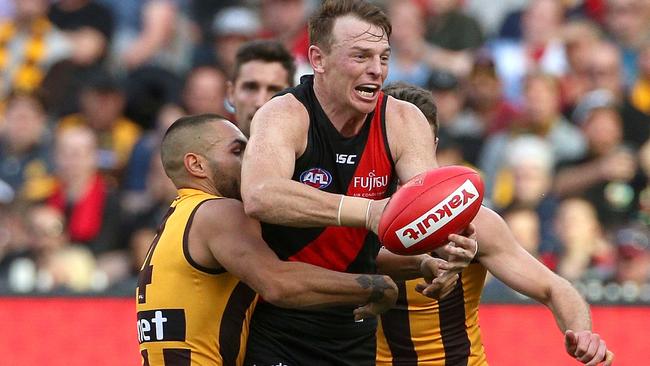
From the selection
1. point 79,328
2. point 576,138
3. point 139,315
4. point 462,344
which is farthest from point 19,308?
point 576,138

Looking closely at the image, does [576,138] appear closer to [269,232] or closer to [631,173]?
[631,173]

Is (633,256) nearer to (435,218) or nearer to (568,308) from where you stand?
(568,308)

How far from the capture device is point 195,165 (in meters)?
5.49

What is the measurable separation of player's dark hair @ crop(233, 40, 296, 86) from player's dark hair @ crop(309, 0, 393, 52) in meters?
2.16

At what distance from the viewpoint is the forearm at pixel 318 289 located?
5.05 meters

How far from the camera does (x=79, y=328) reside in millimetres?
8117

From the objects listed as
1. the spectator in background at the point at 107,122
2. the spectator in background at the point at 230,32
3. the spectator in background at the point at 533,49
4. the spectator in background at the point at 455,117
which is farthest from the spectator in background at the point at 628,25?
the spectator in background at the point at 107,122

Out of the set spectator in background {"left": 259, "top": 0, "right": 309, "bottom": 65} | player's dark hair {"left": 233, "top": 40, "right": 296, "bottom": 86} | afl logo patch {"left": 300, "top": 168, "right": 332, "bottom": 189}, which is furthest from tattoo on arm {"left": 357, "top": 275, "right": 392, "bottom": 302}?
spectator in background {"left": 259, "top": 0, "right": 309, "bottom": 65}

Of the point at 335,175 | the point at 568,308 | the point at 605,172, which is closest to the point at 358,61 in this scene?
the point at 335,175

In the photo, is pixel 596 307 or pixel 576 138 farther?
pixel 576 138

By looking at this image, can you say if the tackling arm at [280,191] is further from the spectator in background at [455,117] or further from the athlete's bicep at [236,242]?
the spectator in background at [455,117]

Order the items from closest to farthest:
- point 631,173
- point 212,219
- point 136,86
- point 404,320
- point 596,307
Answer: point 212,219 < point 404,320 < point 596,307 < point 631,173 < point 136,86

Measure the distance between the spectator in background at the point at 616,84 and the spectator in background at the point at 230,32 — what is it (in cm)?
303

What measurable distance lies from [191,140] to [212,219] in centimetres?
46
